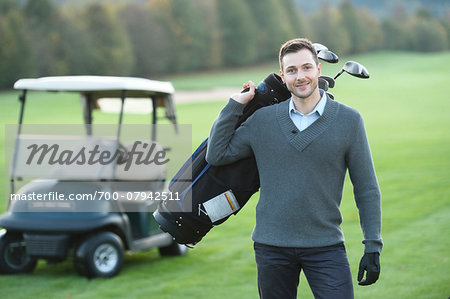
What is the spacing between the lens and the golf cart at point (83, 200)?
6004 mm

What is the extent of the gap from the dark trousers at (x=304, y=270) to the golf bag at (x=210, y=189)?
0.27m

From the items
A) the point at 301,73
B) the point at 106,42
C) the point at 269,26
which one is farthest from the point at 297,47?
the point at 269,26

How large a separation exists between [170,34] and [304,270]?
56.7m

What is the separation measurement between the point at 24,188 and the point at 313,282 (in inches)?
155

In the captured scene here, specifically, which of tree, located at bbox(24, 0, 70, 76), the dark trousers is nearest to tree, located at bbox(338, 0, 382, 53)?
tree, located at bbox(24, 0, 70, 76)

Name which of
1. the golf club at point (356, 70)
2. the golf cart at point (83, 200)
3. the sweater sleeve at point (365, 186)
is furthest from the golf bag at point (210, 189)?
the golf cart at point (83, 200)

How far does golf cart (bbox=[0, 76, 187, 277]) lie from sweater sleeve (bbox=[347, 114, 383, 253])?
3.53 m

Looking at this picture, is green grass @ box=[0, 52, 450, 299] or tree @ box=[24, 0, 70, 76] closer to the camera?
green grass @ box=[0, 52, 450, 299]

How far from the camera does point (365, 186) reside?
298 centimetres

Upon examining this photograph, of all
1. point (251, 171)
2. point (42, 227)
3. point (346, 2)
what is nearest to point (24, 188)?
point (42, 227)

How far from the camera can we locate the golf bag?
3.18 meters

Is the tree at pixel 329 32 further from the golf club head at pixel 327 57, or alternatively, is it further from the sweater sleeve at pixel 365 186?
the sweater sleeve at pixel 365 186

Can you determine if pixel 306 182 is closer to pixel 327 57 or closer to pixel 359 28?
pixel 327 57

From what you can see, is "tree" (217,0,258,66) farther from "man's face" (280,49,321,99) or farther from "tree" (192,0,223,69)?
"man's face" (280,49,321,99)
